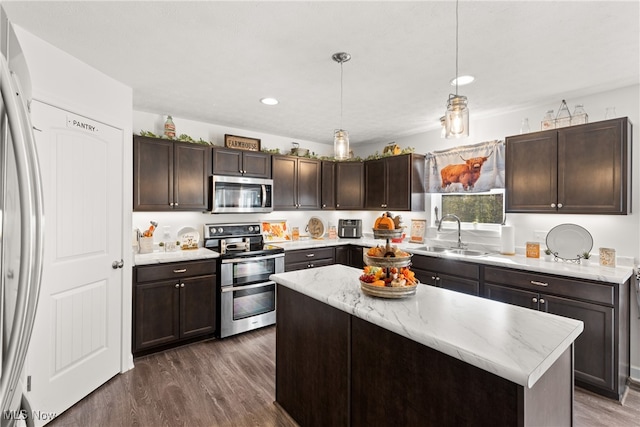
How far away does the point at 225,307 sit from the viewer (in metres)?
3.45

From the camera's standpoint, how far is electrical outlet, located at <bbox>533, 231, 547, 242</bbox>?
3.21m

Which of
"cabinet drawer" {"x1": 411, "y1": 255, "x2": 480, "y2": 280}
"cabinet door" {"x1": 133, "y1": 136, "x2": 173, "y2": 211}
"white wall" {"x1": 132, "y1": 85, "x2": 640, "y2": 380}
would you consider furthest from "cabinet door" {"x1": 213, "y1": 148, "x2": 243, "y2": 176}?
"cabinet drawer" {"x1": 411, "y1": 255, "x2": 480, "y2": 280}

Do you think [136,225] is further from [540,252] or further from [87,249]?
[540,252]

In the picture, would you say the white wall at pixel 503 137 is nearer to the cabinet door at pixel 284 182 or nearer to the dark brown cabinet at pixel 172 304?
the cabinet door at pixel 284 182

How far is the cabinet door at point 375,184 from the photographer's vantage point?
Answer: 180 inches

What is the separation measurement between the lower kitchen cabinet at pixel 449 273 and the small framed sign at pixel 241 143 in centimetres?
251

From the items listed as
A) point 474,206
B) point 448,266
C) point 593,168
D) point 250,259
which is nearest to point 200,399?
point 250,259

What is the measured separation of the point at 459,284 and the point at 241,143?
310cm

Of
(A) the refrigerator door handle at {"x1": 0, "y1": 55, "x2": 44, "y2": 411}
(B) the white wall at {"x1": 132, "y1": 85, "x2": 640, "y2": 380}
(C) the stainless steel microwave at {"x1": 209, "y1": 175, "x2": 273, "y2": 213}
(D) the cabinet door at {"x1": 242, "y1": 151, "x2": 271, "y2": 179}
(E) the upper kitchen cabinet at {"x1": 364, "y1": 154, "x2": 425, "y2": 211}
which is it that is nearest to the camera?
(A) the refrigerator door handle at {"x1": 0, "y1": 55, "x2": 44, "y2": 411}

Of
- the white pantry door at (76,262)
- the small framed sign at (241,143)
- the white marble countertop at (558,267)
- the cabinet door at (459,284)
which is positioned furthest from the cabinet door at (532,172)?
the white pantry door at (76,262)

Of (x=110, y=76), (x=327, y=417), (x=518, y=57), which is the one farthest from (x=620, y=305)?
(x=110, y=76)

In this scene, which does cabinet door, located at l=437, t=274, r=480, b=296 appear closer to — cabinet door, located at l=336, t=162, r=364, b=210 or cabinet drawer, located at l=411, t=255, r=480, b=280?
Answer: cabinet drawer, located at l=411, t=255, r=480, b=280

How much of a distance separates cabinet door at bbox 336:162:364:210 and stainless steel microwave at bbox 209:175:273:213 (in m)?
1.21

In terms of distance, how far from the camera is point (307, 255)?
4.22m
